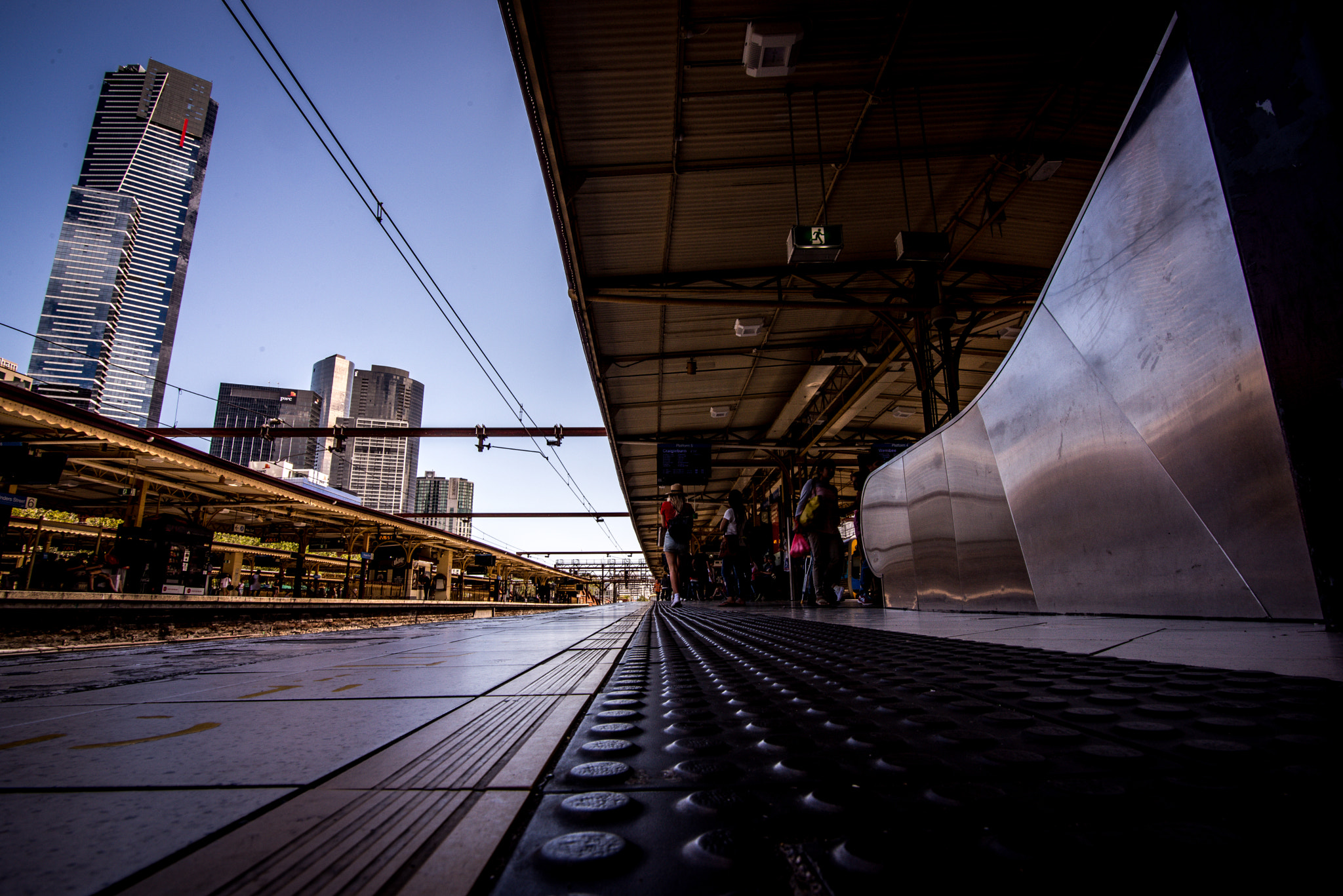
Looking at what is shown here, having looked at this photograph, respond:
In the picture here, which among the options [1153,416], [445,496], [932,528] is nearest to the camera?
[1153,416]

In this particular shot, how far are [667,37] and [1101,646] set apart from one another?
6.38m

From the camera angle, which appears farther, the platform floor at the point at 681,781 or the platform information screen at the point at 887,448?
the platform information screen at the point at 887,448

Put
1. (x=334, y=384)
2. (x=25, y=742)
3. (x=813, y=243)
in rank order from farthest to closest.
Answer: (x=334, y=384)
(x=813, y=243)
(x=25, y=742)

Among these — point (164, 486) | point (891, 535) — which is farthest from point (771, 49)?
point (164, 486)

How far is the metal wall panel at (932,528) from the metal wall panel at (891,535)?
0.16m

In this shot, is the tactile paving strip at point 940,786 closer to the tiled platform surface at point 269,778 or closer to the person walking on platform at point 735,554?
the tiled platform surface at point 269,778

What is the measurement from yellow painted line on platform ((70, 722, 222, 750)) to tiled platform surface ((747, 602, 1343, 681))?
7.16ft

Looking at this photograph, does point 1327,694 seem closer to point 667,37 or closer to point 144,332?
point 667,37

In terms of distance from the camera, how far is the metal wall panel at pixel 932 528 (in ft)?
16.7

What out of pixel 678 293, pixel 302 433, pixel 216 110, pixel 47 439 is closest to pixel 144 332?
pixel 216 110

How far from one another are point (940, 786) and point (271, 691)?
1.67m

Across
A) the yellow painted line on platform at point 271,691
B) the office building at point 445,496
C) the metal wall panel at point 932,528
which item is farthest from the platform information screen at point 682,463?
the office building at point 445,496

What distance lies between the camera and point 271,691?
1.58 meters

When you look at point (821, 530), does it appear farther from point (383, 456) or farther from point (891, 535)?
point (383, 456)
